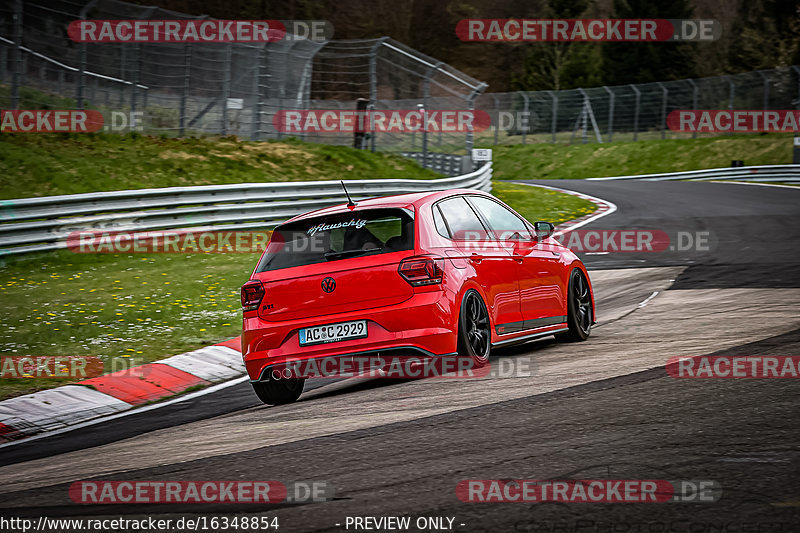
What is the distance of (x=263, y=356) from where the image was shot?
7352 millimetres

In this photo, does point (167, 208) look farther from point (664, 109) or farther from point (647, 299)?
point (664, 109)

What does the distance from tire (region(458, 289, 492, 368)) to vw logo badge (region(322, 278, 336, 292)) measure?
0.95 m

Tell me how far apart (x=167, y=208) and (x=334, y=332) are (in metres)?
11.7

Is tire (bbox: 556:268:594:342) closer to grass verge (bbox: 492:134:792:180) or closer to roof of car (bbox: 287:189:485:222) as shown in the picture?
roof of car (bbox: 287:189:485:222)

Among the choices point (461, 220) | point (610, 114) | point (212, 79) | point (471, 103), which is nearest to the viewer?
point (461, 220)

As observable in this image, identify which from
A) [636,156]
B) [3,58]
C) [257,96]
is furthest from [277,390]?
[636,156]

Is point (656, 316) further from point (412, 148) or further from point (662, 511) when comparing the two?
point (412, 148)

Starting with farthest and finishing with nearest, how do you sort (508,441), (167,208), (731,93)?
(731,93) → (167,208) → (508,441)

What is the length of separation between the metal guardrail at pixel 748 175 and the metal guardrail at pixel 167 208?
18.5m

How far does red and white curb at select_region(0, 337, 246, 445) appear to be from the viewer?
7.66m

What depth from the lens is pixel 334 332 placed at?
712 centimetres

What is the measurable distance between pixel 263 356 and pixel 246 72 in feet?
57.3

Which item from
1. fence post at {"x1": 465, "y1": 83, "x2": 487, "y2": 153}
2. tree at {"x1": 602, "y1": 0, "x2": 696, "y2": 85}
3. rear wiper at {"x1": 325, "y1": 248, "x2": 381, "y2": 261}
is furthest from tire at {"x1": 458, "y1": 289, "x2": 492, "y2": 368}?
tree at {"x1": 602, "y1": 0, "x2": 696, "y2": 85}

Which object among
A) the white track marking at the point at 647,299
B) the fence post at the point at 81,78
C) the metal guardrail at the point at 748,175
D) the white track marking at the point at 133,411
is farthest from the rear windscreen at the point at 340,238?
the metal guardrail at the point at 748,175
